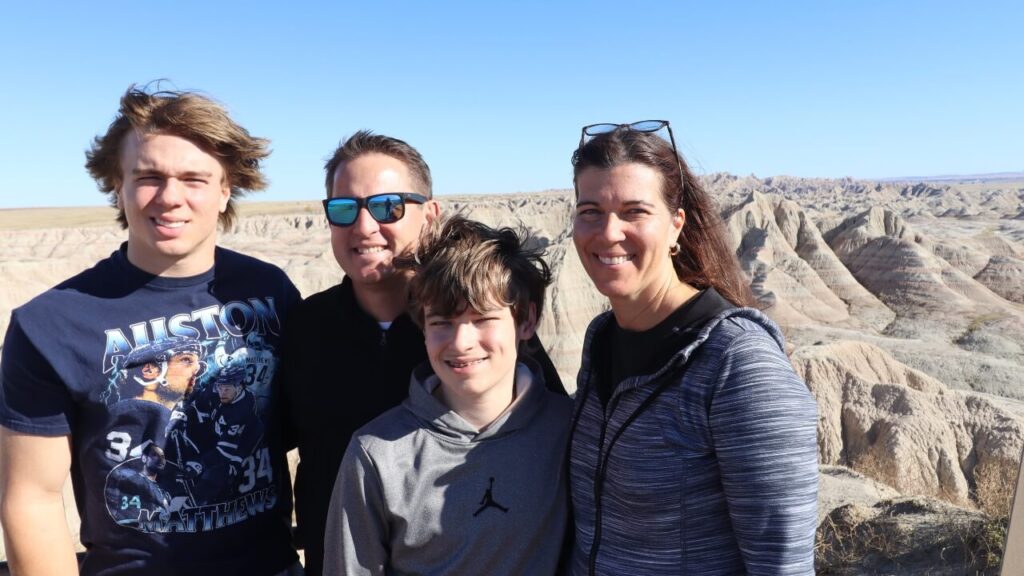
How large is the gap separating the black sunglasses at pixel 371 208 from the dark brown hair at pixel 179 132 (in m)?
0.35

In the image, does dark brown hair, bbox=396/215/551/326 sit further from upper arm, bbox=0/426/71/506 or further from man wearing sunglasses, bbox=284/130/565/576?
upper arm, bbox=0/426/71/506

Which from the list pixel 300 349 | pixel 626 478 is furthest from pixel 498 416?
pixel 300 349

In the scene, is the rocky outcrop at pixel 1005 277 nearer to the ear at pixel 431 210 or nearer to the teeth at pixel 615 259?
the ear at pixel 431 210

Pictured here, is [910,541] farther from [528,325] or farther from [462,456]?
[462,456]

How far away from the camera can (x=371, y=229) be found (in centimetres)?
244

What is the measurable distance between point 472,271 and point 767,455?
3.25 ft

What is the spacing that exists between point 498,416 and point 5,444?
1.52m

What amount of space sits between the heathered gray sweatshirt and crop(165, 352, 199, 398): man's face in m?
0.66

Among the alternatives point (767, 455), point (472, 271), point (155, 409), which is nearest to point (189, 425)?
point (155, 409)

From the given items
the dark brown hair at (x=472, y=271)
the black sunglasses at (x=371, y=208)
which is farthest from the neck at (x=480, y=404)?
the black sunglasses at (x=371, y=208)

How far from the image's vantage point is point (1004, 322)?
32.7 m

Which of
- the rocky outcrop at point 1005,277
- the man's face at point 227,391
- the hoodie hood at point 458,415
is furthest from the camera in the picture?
the rocky outcrop at point 1005,277

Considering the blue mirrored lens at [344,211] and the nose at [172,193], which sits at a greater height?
the nose at [172,193]

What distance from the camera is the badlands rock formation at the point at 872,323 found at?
13.5 m
